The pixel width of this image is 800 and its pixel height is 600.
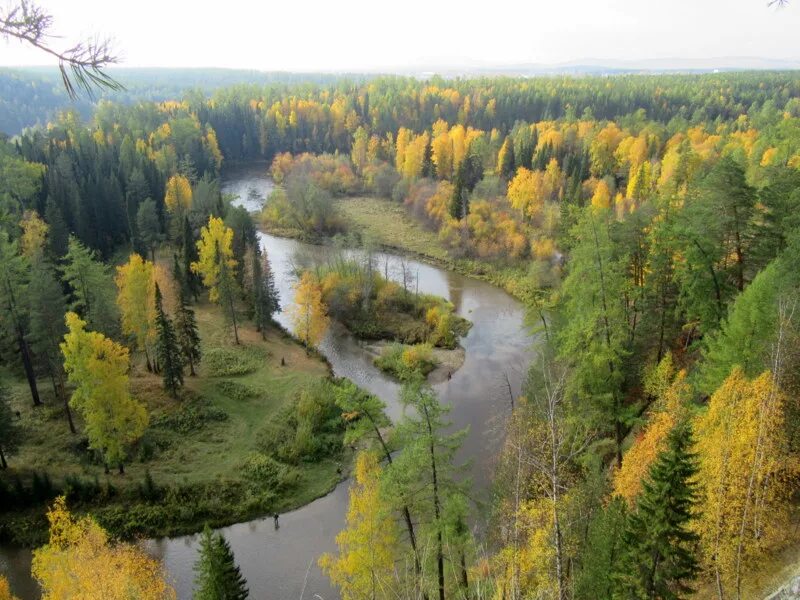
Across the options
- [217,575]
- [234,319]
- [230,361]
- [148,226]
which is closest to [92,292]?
[234,319]

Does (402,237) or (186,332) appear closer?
(186,332)

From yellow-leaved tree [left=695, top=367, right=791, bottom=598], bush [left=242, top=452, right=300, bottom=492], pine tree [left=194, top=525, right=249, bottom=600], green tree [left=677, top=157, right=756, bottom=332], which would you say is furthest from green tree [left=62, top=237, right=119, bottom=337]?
yellow-leaved tree [left=695, top=367, right=791, bottom=598]

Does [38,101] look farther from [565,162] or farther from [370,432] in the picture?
[370,432]

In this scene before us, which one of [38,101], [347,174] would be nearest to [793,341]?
[347,174]

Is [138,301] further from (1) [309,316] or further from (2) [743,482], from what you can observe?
(2) [743,482]

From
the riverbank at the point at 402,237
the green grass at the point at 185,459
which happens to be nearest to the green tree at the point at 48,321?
the green grass at the point at 185,459

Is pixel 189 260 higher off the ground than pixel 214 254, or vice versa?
pixel 214 254
